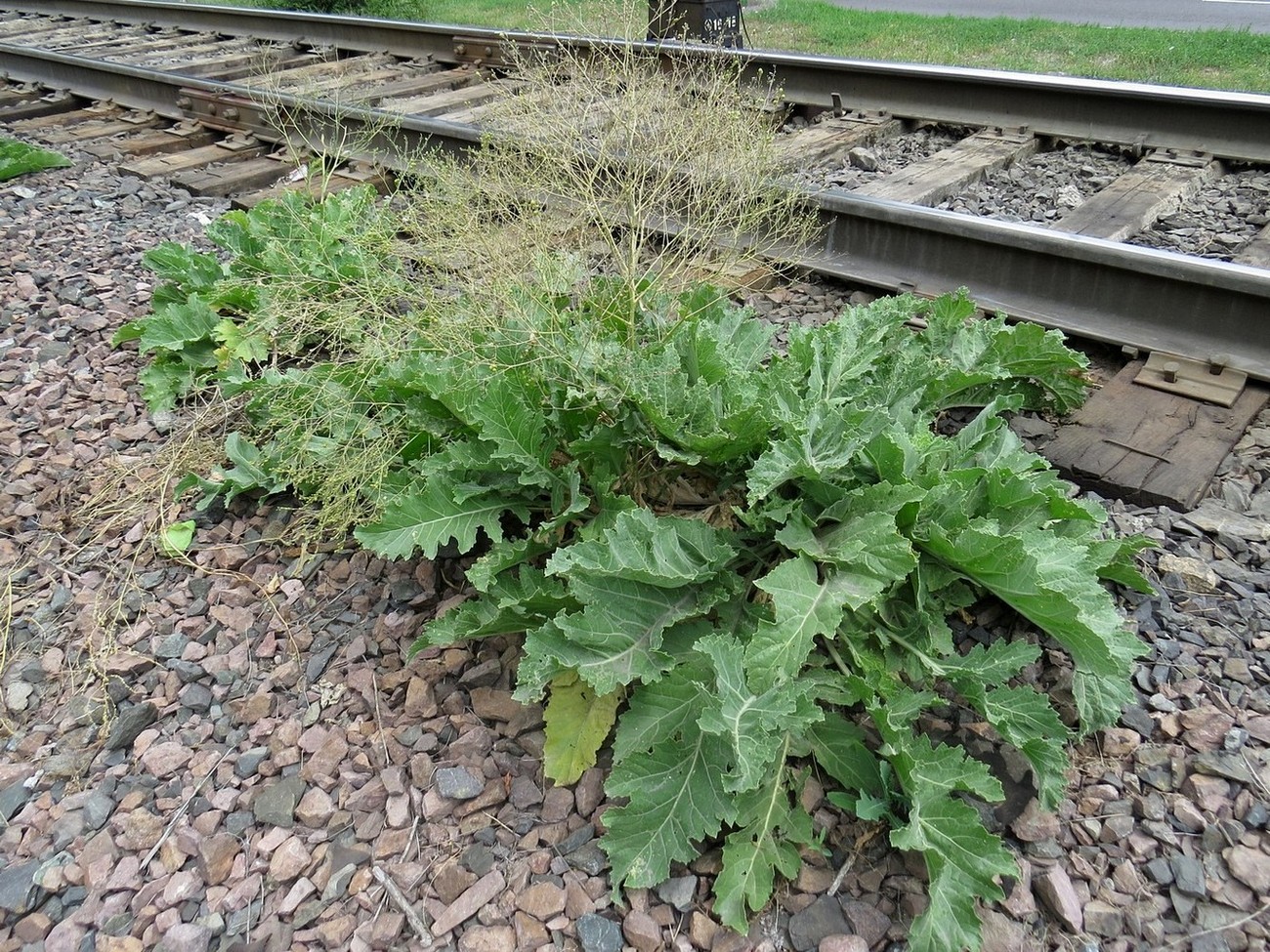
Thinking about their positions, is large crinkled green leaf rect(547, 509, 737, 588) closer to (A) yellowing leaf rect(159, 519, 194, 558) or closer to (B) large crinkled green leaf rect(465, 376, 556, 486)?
(B) large crinkled green leaf rect(465, 376, 556, 486)

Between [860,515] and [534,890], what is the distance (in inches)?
43.1

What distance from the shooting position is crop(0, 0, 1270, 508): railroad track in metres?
3.54

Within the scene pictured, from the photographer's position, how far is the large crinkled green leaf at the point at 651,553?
7.39ft

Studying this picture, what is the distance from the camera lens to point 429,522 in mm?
2631

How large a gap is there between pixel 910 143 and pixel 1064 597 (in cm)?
403

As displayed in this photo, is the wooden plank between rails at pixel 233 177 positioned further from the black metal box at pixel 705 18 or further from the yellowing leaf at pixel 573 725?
the yellowing leaf at pixel 573 725

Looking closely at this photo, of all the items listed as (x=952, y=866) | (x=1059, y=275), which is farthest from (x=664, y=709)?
(x=1059, y=275)

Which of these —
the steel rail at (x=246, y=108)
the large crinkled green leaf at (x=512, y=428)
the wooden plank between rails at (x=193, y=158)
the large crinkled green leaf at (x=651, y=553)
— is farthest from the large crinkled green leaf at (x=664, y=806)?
the wooden plank between rails at (x=193, y=158)

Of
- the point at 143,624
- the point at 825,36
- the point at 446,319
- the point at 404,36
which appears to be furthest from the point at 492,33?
the point at 143,624

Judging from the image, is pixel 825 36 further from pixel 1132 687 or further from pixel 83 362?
pixel 1132 687

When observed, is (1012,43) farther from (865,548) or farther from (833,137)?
(865,548)

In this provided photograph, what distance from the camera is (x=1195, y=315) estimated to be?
11.4 ft

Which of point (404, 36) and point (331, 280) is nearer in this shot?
point (331, 280)

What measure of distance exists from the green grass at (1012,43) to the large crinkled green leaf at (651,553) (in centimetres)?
575
